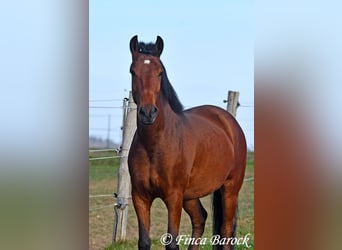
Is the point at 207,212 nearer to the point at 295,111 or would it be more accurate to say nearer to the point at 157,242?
the point at 157,242

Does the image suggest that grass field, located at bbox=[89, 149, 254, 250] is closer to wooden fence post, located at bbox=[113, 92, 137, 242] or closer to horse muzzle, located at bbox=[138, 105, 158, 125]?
wooden fence post, located at bbox=[113, 92, 137, 242]

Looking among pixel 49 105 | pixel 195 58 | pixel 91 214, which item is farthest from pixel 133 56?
pixel 91 214

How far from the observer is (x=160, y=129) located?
4.98 feet

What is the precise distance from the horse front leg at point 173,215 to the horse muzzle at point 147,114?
0.21m

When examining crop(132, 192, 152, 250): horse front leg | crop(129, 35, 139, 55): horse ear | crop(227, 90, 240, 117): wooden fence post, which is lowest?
crop(132, 192, 152, 250): horse front leg

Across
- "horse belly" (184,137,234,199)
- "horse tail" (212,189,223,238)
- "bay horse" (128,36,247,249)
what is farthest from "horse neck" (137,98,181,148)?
"horse tail" (212,189,223,238)

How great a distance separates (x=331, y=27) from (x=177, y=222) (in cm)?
74

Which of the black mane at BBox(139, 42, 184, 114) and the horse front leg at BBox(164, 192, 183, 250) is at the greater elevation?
the black mane at BBox(139, 42, 184, 114)

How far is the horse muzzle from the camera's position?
4.89 ft

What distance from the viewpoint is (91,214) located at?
1.54 m

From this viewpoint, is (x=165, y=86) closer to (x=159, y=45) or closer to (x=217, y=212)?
(x=159, y=45)

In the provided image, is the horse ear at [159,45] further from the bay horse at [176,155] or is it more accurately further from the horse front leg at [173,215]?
the horse front leg at [173,215]

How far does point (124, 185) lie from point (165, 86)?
0.98 feet

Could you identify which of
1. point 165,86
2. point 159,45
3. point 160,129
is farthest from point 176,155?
point 159,45
